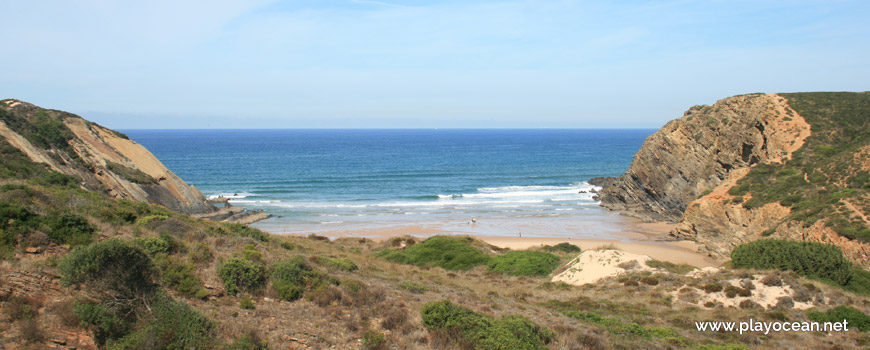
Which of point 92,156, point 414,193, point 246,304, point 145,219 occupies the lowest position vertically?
point 414,193

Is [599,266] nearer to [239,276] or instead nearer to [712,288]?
[712,288]

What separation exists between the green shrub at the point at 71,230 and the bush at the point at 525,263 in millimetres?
18368

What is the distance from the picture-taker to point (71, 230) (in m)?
11.8

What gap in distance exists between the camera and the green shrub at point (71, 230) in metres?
11.3

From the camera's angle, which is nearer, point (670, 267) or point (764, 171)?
point (670, 267)

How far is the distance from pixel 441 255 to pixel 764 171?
70.8 ft

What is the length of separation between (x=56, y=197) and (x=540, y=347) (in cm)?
1472

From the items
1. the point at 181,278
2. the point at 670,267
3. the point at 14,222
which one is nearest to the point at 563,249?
the point at 670,267

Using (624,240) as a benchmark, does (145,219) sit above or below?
above


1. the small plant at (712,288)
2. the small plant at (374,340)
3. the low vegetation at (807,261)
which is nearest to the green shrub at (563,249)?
the low vegetation at (807,261)

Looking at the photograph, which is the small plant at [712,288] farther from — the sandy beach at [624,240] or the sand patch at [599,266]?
the sandy beach at [624,240]

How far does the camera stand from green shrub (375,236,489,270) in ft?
88.3

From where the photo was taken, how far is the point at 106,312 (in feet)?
27.2

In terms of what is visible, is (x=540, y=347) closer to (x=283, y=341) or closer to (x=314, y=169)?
(x=283, y=341)
